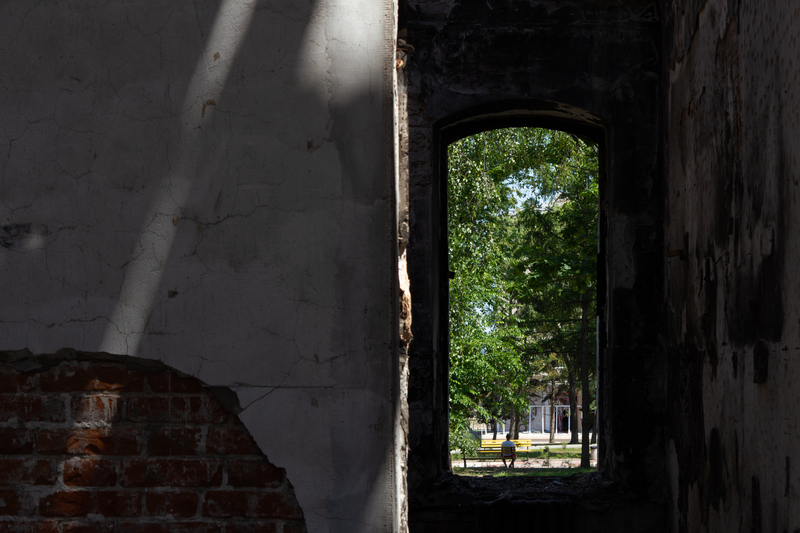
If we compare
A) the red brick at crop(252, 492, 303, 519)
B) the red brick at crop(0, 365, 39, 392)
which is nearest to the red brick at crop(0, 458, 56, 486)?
the red brick at crop(0, 365, 39, 392)

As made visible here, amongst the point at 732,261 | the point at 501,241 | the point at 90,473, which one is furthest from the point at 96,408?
the point at 501,241

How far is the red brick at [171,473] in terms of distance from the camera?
2059 mm

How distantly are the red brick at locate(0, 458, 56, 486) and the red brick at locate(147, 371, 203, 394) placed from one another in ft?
1.31

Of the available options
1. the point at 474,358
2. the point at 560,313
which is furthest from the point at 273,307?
the point at 560,313

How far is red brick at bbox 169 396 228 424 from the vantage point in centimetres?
207

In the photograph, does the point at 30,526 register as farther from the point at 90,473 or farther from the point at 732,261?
the point at 732,261

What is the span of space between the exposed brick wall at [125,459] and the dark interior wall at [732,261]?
83.8 inches

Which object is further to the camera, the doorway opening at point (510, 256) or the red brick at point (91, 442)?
the doorway opening at point (510, 256)

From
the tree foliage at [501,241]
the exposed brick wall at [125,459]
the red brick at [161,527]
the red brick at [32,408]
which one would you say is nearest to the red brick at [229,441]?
the exposed brick wall at [125,459]

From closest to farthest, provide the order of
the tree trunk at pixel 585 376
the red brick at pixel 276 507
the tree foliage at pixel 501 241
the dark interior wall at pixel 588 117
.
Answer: the red brick at pixel 276 507, the dark interior wall at pixel 588 117, the tree foliage at pixel 501 241, the tree trunk at pixel 585 376

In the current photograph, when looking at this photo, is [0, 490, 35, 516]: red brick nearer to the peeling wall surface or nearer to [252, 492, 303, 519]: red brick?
the peeling wall surface

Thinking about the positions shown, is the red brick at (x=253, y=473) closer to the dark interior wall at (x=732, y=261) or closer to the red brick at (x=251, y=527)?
the red brick at (x=251, y=527)

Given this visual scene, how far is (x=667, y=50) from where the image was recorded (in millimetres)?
4754

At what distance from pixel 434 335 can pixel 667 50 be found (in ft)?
8.49
